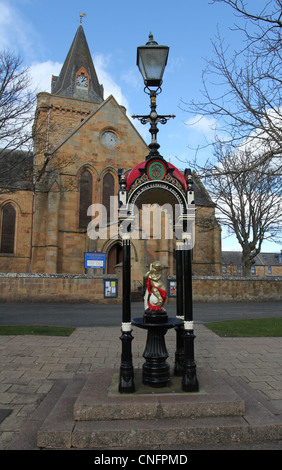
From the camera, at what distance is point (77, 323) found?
1173cm

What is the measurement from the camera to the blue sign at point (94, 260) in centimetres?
1988

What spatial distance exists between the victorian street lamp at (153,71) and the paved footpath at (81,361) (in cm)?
393

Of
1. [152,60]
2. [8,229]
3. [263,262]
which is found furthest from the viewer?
[263,262]

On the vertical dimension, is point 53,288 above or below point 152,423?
above

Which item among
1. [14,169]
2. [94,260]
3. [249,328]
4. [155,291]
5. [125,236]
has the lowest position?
[249,328]

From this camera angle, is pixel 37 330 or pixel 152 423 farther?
pixel 37 330

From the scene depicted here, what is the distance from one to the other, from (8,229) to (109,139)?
1064 centimetres

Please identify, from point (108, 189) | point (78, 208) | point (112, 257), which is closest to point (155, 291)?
point (112, 257)

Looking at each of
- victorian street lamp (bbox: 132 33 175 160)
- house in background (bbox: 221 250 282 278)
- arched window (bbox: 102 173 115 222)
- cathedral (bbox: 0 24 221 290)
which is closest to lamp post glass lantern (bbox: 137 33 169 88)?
victorian street lamp (bbox: 132 33 175 160)

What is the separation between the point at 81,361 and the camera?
675 cm

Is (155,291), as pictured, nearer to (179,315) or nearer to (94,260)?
(179,315)

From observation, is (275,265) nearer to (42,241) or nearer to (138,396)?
(42,241)
